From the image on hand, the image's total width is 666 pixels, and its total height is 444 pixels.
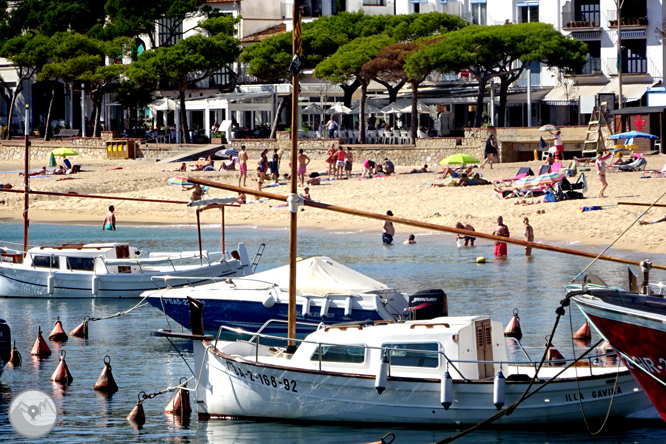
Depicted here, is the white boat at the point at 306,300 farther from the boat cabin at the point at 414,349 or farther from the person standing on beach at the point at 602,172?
the person standing on beach at the point at 602,172

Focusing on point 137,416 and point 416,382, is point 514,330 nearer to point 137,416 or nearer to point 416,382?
point 416,382

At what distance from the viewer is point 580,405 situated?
15.5 metres

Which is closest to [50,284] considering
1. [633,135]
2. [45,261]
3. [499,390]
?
[45,261]

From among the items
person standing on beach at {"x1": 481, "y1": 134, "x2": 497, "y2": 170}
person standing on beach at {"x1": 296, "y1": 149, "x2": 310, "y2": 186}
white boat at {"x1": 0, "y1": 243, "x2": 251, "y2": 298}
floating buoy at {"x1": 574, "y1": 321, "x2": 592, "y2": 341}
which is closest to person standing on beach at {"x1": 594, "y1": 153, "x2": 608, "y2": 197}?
person standing on beach at {"x1": 481, "y1": 134, "x2": 497, "y2": 170}

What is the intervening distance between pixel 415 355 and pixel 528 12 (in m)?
55.7

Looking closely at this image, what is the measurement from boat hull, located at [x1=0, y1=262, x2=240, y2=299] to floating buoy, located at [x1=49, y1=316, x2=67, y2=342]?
4.72 m

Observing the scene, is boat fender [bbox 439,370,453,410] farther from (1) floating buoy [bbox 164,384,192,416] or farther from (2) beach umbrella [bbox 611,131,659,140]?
(2) beach umbrella [bbox 611,131,659,140]

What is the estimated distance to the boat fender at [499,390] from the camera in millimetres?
15008

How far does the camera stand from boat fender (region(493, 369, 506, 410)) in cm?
1501

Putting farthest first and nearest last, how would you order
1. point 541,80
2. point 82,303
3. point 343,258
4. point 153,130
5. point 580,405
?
1. point 153,130
2. point 541,80
3. point 343,258
4. point 82,303
5. point 580,405

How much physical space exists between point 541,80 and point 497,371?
172 feet

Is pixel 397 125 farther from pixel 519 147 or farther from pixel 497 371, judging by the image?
pixel 497 371

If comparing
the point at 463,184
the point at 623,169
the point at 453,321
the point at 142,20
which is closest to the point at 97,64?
the point at 142,20

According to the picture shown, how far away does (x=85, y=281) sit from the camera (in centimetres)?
2838
